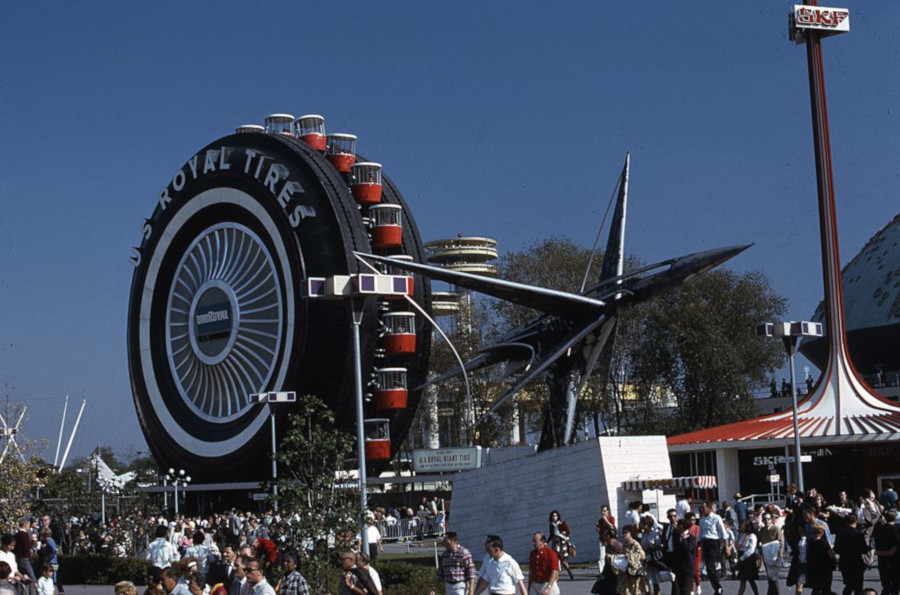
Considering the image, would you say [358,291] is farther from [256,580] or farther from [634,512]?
[256,580]

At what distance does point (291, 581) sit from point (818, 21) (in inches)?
1861

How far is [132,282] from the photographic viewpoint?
74.4 meters

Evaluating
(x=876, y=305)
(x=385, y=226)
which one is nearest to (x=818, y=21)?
(x=385, y=226)

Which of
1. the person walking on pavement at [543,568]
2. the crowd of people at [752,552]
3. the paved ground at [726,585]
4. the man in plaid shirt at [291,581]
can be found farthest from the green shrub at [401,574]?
the man in plaid shirt at [291,581]

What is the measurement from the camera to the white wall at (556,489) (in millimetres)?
32875

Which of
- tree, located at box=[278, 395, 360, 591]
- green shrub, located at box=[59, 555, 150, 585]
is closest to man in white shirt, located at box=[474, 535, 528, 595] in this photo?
tree, located at box=[278, 395, 360, 591]

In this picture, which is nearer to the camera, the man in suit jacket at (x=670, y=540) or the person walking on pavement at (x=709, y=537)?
the man in suit jacket at (x=670, y=540)

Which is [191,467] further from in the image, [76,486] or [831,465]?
[831,465]

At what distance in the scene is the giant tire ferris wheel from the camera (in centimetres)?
5888

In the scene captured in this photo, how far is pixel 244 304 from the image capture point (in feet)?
218

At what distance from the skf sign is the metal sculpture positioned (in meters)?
22.1

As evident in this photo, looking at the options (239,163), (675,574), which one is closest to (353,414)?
(239,163)

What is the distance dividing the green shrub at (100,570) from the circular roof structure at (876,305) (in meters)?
50.0

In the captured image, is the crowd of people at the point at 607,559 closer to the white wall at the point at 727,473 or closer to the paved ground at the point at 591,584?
the paved ground at the point at 591,584
